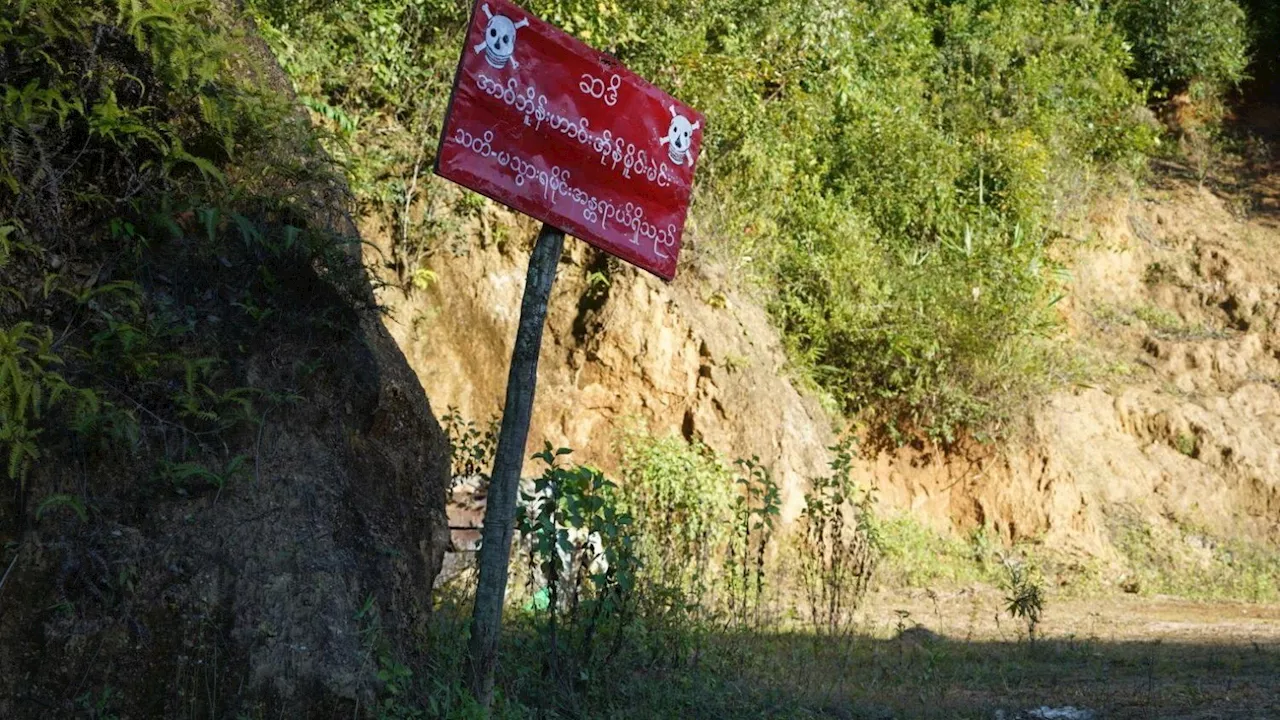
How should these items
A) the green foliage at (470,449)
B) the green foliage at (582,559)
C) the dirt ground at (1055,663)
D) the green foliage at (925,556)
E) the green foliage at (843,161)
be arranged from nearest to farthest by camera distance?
the green foliage at (582,559) → the dirt ground at (1055,663) → the green foliage at (470,449) → the green foliage at (843,161) → the green foliage at (925,556)

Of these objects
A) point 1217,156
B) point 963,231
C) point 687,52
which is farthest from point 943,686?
point 1217,156

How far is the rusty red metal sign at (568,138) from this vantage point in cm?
457

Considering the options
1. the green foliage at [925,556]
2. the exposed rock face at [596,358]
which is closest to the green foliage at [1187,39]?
the green foliage at [925,556]

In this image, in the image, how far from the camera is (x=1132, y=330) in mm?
16203

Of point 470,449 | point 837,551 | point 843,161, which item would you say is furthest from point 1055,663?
point 843,161

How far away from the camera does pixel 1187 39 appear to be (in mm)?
19141

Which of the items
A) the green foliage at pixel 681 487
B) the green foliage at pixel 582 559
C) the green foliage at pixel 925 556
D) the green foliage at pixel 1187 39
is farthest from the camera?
the green foliage at pixel 1187 39

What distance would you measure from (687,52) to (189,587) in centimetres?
920

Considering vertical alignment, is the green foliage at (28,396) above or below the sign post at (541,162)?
below

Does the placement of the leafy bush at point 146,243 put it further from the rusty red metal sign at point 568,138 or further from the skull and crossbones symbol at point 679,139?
the skull and crossbones symbol at point 679,139

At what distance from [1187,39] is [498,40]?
56.3 ft

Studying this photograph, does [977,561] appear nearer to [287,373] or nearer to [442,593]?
[442,593]

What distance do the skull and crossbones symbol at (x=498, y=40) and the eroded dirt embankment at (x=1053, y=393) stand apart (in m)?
6.64

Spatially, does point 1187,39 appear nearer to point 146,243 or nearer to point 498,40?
point 498,40
